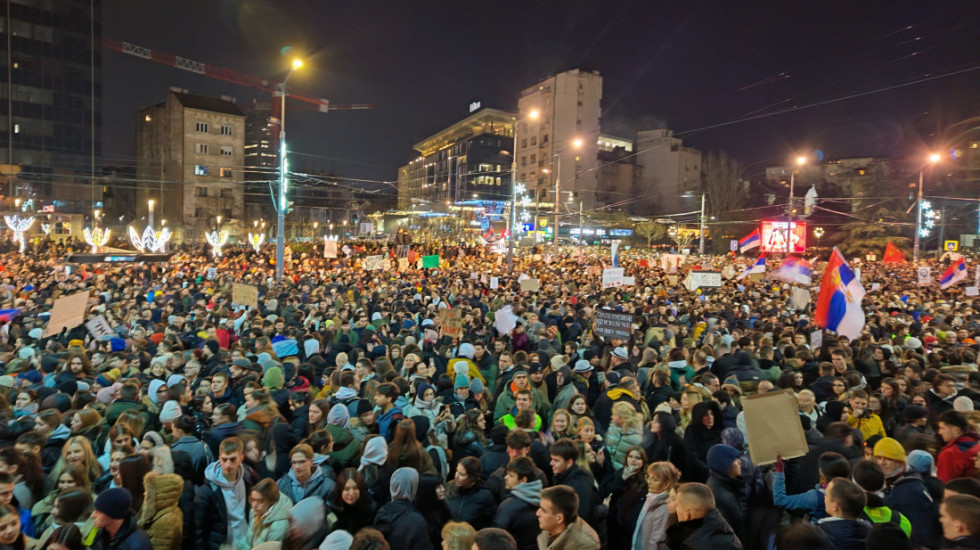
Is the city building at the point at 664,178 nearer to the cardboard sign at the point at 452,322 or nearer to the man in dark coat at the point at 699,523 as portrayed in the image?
the cardboard sign at the point at 452,322

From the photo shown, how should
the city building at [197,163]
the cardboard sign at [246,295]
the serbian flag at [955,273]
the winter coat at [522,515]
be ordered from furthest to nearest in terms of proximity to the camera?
the city building at [197,163]
the serbian flag at [955,273]
the cardboard sign at [246,295]
the winter coat at [522,515]

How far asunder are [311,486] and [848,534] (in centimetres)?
327

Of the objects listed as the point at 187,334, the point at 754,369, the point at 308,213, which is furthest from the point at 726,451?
the point at 308,213

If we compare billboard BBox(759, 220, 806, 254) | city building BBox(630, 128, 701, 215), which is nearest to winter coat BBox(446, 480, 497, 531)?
billboard BBox(759, 220, 806, 254)

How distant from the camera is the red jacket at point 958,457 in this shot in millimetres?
4688

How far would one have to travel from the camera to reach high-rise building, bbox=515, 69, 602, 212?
250 ft

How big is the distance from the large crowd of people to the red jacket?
0.04 ft

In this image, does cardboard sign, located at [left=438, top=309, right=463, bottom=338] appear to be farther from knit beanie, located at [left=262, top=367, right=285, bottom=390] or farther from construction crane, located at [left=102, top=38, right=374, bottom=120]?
construction crane, located at [left=102, top=38, right=374, bottom=120]

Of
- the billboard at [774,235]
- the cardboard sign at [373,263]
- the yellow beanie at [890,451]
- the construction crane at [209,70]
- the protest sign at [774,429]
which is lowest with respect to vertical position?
the yellow beanie at [890,451]

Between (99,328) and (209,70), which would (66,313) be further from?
(209,70)

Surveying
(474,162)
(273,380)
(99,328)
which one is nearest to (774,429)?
(273,380)

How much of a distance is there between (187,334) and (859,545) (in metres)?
9.91

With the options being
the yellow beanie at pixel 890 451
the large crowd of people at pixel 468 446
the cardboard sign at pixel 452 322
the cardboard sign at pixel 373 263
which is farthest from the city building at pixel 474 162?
the yellow beanie at pixel 890 451

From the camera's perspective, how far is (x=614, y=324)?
9859 mm
